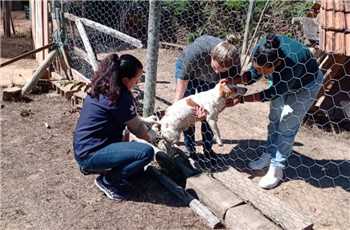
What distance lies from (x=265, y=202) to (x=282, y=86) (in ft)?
2.67

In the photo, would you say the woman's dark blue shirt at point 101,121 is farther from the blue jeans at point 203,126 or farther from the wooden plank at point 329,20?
the wooden plank at point 329,20

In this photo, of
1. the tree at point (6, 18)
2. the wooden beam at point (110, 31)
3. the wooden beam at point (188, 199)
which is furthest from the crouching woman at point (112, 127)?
the tree at point (6, 18)

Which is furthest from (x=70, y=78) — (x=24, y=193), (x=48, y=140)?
(x=24, y=193)

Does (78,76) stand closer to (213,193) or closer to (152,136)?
(152,136)

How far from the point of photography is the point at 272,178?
367cm

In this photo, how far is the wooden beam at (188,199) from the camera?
126 inches

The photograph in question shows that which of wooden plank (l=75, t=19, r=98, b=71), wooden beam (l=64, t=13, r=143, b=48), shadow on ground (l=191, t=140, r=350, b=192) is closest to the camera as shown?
shadow on ground (l=191, t=140, r=350, b=192)

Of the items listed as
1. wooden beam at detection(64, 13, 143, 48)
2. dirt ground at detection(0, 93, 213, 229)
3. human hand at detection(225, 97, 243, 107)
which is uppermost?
wooden beam at detection(64, 13, 143, 48)

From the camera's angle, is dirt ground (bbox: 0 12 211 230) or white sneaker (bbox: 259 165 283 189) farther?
white sneaker (bbox: 259 165 283 189)

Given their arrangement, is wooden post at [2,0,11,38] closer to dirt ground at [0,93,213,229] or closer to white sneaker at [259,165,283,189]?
dirt ground at [0,93,213,229]

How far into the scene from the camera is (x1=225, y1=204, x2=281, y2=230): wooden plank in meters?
3.00

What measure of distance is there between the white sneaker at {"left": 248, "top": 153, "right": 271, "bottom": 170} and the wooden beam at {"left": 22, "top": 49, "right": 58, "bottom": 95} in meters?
2.90

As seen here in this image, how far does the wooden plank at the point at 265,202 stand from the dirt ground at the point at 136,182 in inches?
10.2

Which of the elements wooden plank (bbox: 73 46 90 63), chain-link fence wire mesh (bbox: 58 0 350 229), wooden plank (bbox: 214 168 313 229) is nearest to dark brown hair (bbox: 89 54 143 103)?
chain-link fence wire mesh (bbox: 58 0 350 229)
